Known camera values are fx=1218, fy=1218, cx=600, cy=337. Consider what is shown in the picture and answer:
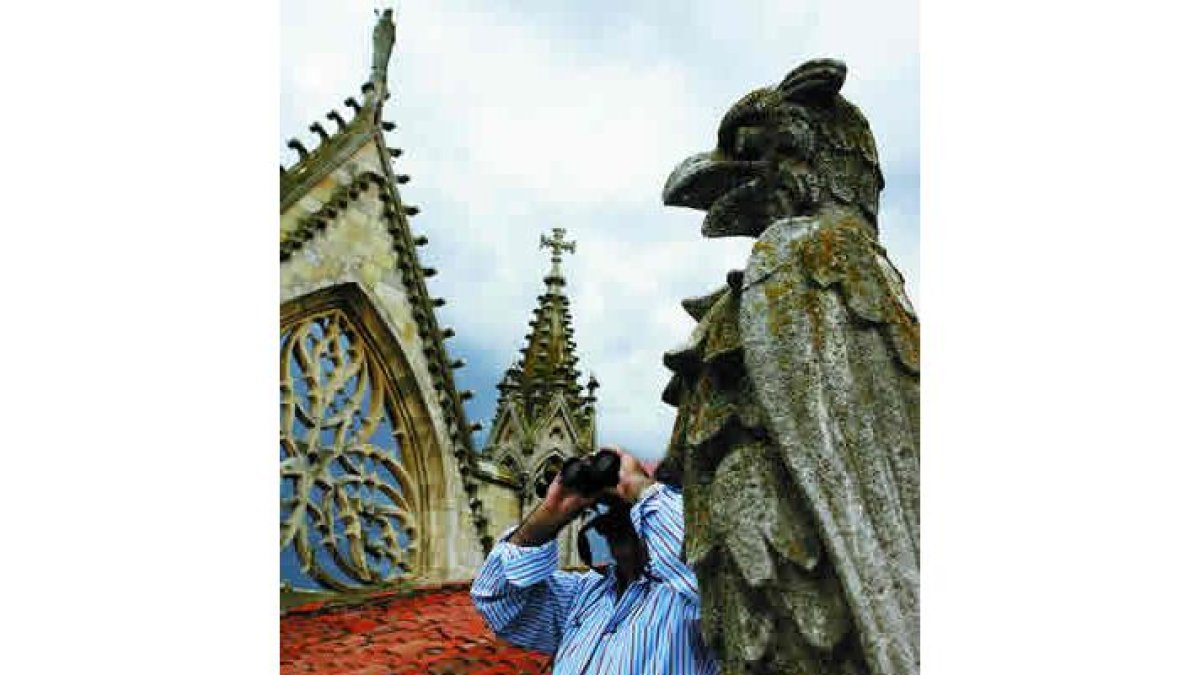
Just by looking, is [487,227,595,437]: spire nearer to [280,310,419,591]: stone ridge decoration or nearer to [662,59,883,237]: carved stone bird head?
[280,310,419,591]: stone ridge decoration

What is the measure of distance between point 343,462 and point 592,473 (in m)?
6.63

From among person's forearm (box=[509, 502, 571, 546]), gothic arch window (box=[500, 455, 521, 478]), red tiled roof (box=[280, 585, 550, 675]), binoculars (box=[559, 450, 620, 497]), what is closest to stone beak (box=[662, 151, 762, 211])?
binoculars (box=[559, 450, 620, 497])

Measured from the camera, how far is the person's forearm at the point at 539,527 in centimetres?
246

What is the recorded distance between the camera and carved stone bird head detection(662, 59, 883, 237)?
2.17 meters

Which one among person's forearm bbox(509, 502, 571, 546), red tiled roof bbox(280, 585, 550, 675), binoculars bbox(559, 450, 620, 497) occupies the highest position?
binoculars bbox(559, 450, 620, 497)

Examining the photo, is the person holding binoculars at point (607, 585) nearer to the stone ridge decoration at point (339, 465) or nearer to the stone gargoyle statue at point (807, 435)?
the stone gargoyle statue at point (807, 435)

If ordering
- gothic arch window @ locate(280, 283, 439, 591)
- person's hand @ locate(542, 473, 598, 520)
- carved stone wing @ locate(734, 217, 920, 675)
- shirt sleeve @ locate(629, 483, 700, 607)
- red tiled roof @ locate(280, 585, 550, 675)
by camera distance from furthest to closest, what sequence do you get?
gothic arch window @ locate(280, 283, 439, 591)
red tiled roof @ locate(280, 585, 550, 675)
person's hand @ locate(542, 473, 598, 520)
shirt sleeve @ locate(629, 483, 700, 607)
carved stone wing @ locate(734, 217, 920, 675)

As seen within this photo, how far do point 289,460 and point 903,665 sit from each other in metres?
6.84

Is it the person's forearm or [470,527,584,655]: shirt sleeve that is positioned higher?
the person's forearm

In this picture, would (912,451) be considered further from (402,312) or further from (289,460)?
(402,312)

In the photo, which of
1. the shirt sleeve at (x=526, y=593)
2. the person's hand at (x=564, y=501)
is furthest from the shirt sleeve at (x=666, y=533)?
the shirt sleeve at (x=526, y=593)

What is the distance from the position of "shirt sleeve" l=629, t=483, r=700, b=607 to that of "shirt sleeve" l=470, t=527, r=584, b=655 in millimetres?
343
